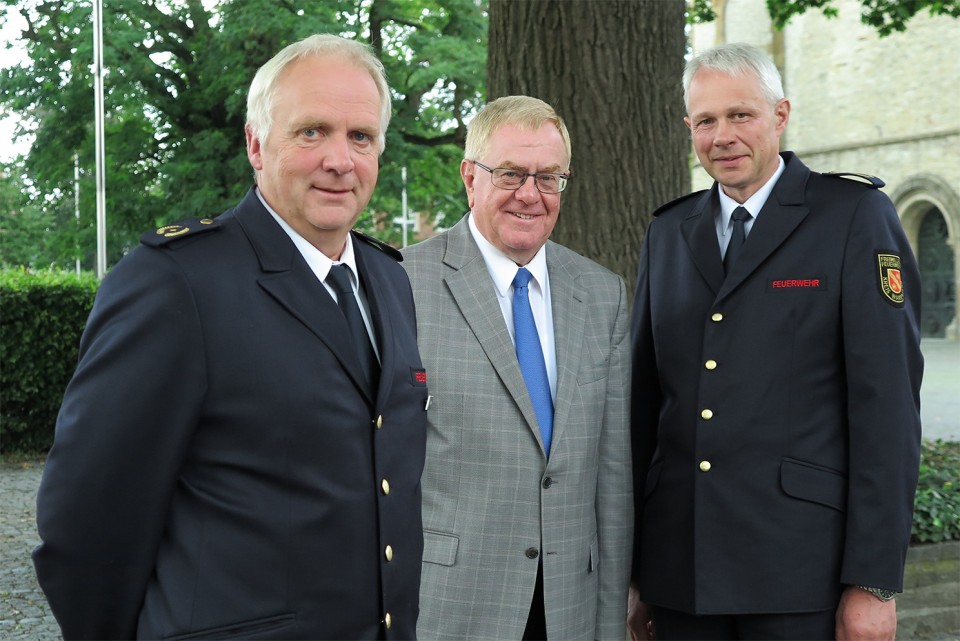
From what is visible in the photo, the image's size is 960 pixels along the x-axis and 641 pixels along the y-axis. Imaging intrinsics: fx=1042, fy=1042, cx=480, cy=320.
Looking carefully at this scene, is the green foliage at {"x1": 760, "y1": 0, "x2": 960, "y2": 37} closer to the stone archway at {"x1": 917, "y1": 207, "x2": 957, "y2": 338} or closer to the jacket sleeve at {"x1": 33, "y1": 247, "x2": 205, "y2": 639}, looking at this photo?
the jacket sleeve at {"x1": 33, "y1": 247, "x2": 205, "y2": 639}

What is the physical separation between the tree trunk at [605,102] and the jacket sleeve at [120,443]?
3.58 metres

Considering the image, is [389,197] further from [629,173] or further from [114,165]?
[629,173]

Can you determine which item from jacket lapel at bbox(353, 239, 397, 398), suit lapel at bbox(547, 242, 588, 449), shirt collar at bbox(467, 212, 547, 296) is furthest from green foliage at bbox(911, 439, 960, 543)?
jacket lapel at bbox(353, 239, 397, 398)

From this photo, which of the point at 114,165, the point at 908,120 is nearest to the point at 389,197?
the point at 114,165

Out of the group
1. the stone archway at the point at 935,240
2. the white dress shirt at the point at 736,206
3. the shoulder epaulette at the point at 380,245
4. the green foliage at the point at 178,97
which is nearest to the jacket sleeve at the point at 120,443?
the shoulder epaulette at the point at 380,245

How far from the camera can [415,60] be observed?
1797 centimetres

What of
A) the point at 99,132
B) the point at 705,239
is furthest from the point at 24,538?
the point at 99,132

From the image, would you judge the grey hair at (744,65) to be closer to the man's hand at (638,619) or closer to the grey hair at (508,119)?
the grey hair at (508,119)

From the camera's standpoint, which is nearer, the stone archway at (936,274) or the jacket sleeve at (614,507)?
the jacket sleeve at (614,507)

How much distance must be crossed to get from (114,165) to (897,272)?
18151 millimetres

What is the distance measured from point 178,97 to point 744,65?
16.9m

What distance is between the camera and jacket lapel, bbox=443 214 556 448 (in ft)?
9.95

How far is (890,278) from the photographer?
290 cm

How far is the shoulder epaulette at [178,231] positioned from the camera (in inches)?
84.4
